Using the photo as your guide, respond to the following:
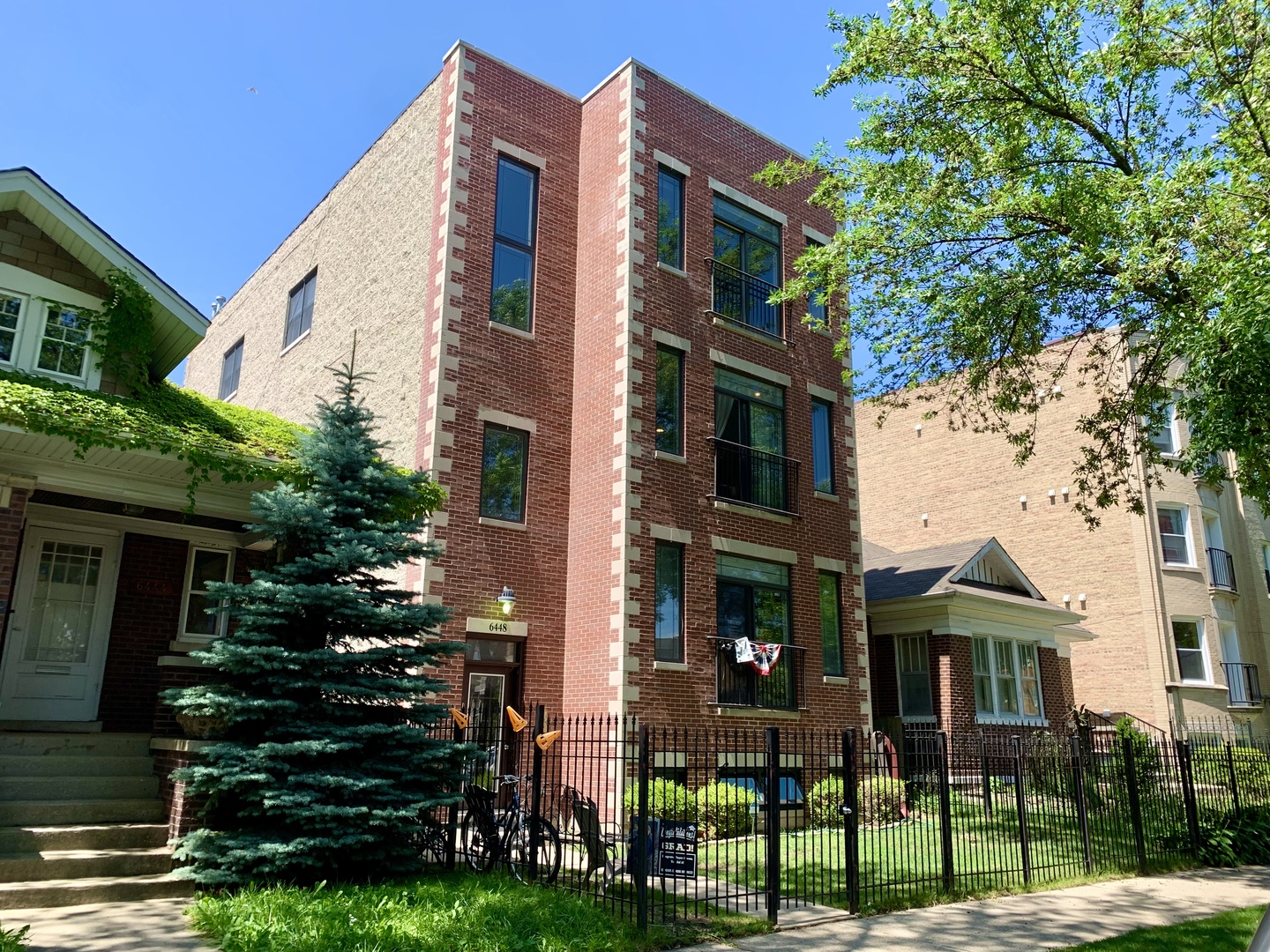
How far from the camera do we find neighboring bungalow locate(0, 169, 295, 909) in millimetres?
9273

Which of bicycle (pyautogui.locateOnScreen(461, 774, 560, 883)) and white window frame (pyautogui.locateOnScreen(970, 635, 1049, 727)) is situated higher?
white window frame (pyautogui.locateOnScreen(970, 635, 1049, 727))

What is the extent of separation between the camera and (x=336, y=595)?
953cm

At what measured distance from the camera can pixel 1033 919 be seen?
9.52 metres

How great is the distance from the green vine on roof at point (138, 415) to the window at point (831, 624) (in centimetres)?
Result: 1078

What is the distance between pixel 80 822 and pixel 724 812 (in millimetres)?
8366

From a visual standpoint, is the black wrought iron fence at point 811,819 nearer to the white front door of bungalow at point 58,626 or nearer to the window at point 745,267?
the white front door of bungalow at point 58,626

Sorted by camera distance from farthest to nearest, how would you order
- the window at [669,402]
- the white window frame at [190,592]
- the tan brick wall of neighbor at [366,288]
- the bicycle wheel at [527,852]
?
the window at [669,402] < the tan brick wall of neighbor at [366,288] < the white window frame at [190,592] < the bicycle wheel at [527,852]

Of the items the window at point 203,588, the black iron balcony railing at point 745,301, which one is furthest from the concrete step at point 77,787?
the black iron balcony railing at point 745,301

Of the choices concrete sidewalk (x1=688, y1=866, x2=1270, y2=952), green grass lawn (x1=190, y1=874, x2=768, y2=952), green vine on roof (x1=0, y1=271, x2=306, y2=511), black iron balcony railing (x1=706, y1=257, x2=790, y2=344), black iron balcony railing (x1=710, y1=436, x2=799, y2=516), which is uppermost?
black iron balcony railing (x1=706, y1=257, x2=790, y2=344)

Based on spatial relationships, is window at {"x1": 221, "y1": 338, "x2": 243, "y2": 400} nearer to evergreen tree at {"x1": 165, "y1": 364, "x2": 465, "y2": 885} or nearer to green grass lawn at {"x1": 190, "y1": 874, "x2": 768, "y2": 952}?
evergreen tree at {"x1": 165, "y1": 364, "x2": 465, "y2": 885}

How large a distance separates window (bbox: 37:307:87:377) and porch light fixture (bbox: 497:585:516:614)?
6.75m

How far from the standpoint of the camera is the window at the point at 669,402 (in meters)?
16.9

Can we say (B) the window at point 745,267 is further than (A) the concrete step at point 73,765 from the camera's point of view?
Yes

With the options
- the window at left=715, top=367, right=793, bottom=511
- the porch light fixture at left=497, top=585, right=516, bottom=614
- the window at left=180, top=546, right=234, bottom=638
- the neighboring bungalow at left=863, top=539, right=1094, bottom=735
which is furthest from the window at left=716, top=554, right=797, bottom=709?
the window at left=180, top=546, right=234, bottom=638
